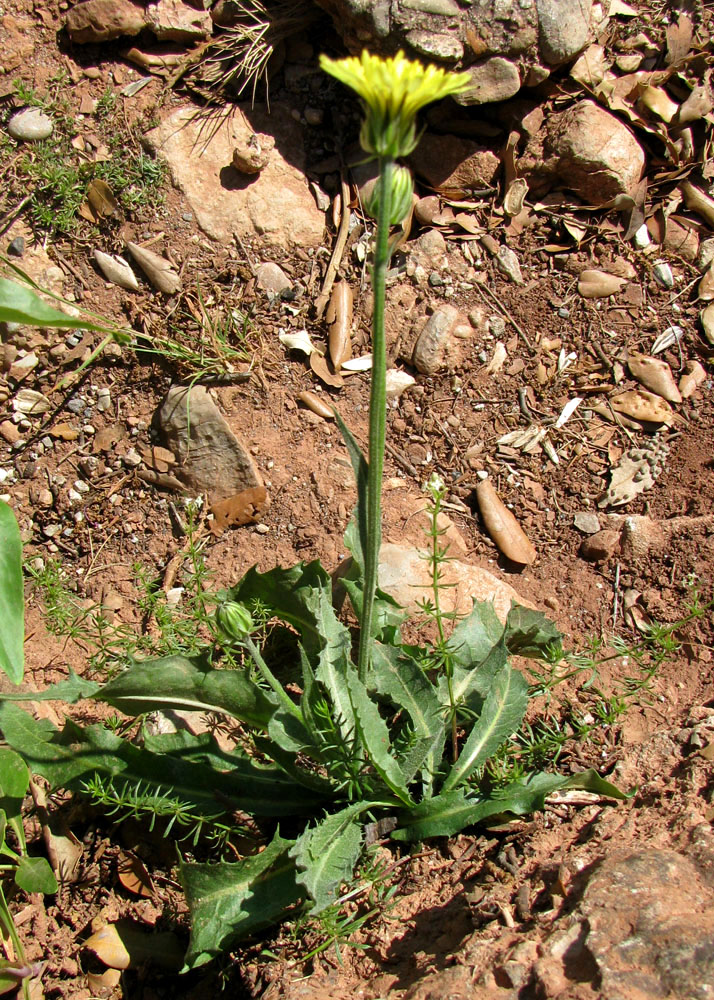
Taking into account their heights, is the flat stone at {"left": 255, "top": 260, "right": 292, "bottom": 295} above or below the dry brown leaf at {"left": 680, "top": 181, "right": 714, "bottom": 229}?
below

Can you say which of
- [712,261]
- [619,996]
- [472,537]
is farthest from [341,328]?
[619,996]

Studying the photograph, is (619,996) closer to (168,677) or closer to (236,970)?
(236,970)

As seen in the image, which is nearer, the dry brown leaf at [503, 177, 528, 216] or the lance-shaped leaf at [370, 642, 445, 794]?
the lance-shaped leaf at [370, 642, 445, 794]

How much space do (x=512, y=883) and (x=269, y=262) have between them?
2648mm

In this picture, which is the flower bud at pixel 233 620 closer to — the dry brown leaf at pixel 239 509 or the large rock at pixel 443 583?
the large rock at pixel 443 583

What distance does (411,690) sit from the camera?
225 cm

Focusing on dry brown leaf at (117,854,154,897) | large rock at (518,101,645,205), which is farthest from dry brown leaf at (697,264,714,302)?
dry brown leaf at (117,854,154,897)

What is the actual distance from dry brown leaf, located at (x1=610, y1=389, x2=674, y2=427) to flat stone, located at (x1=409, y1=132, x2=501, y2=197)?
119 centimetres

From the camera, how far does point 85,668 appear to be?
284 cm

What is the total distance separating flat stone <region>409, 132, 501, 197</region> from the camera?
11.8 ft

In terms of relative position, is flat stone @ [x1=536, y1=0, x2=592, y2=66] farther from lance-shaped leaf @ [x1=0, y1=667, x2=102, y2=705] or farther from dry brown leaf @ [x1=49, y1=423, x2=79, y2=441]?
lance-shaped leaf @ [x1=0, y1=667, x2=102, y2=705]

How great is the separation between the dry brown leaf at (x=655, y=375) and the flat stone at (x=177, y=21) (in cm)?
252

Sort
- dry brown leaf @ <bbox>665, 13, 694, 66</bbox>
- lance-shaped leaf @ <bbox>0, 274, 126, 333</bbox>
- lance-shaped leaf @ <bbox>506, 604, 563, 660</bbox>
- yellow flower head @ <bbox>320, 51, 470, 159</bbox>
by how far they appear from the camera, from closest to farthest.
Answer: yellow flower head @ <bbox>320, 51, 470, 159</bbox>, lance-shaped leaf @ <bbox>0, 274, 126, 333</bbox>, lance-shaped leaf @ <bbox>506, 604, 563, 660</bbox>, dry brown leaf @ <bbox>665, 13, 694, 66</bbox>

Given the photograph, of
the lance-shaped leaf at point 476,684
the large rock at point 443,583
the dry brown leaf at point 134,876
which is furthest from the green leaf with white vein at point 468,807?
the dry brown leaf at point 134,876
